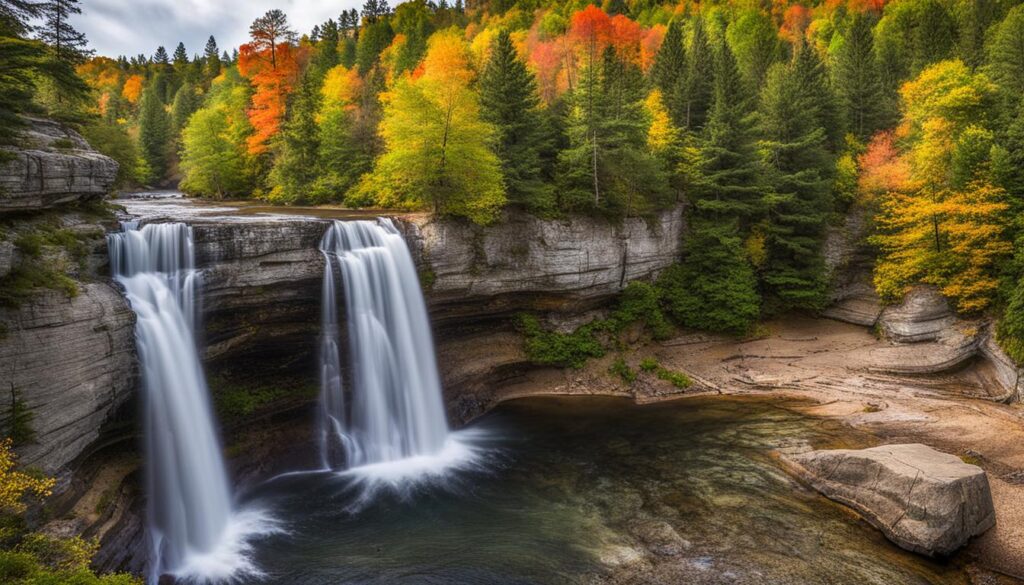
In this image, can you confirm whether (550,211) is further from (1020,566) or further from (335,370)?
(1020,566)

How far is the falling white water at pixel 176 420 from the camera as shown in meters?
12.9

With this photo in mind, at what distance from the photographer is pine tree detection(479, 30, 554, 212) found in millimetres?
23484

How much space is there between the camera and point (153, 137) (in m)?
49.8

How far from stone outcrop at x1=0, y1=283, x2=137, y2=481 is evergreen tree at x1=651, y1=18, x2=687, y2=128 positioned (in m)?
30.5

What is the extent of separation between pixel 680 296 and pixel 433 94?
15.2 m

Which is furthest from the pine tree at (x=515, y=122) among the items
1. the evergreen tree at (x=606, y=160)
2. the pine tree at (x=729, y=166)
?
the pine tree at (x=729, y=166)

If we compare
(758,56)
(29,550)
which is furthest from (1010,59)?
(29,550)

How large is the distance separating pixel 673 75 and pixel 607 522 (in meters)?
32.7

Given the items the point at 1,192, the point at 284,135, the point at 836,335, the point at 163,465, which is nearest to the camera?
the point at 1,192

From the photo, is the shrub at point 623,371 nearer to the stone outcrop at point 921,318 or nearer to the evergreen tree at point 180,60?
the stone outcrop at point 921,318

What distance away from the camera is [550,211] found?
23.9 meters

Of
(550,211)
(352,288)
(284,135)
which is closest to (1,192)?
(352,288)

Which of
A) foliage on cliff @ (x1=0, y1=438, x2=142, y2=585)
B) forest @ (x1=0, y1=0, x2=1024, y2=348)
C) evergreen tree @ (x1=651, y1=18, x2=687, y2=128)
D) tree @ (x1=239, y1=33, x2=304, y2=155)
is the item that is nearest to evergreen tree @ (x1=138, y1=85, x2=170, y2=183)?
forest @ (x1=0, y1=0, x2=1024, y2=348)

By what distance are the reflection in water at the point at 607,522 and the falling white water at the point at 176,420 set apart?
4.84 feet
